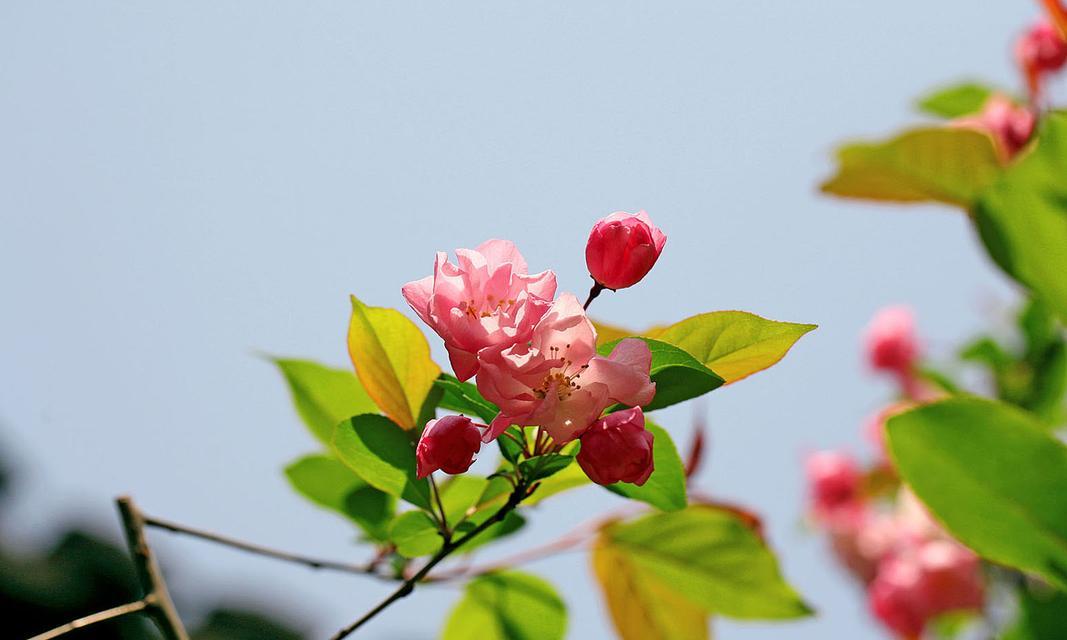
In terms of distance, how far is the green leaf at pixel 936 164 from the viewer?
85 centimetres

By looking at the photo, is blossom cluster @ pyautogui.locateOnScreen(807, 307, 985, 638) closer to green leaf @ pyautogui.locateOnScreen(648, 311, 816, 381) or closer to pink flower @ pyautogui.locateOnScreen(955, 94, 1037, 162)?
pink flower @ pyautogui.locateOnScreen(955, 94, 1037, 162)

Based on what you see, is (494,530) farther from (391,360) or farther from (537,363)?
(537,363)

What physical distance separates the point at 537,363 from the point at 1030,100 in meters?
1.07

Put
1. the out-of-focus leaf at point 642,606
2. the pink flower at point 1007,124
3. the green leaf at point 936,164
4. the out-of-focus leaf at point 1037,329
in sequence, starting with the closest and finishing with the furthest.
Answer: the out-of-focus leaf at point 642,606, the green leaf at point 936,164, the pink flower at point 1007,124, the out-of-focus leaf at point 1037,329

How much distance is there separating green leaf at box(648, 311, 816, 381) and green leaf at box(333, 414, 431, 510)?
0.15m

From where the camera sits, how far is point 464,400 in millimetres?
435

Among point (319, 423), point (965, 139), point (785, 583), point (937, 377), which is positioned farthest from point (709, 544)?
point (937, 377)

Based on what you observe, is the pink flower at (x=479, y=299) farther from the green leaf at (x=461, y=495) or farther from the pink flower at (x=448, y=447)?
the green leaf at (x=461, y=495)

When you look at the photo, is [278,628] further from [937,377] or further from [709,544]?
[709,544]

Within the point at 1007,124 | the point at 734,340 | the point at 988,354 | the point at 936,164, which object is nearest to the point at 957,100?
the point at 1007,124

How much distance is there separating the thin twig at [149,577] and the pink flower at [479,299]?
0.18 m

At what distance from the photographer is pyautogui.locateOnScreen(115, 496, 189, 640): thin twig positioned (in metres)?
0.41

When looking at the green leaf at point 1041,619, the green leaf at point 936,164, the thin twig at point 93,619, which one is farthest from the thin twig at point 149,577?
the green leaf at point 936,164

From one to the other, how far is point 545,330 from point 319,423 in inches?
10.7
